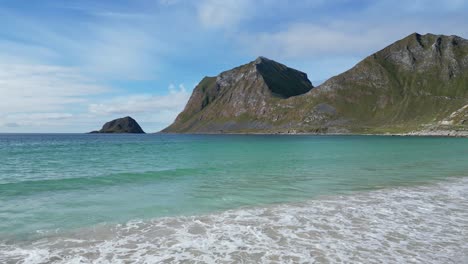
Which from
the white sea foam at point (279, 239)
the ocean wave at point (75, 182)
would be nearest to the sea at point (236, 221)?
the white sea foam at point (279, 239)

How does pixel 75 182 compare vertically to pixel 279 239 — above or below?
above

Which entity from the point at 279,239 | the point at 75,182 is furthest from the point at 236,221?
the point at 75,182

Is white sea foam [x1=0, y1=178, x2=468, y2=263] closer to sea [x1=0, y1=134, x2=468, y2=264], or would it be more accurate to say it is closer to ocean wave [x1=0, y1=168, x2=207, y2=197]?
sea [x1=0, y1=134, x2=468, y2=264]

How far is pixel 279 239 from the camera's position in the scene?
14.0 metres

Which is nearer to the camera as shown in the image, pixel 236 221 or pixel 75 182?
pixel 236 221

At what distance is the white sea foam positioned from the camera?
1203cm

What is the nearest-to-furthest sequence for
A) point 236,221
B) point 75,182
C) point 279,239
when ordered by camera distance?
point 279,239, point 236,221, point 75,182

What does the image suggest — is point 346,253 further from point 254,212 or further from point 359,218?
point 254,212

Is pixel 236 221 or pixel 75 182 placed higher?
pixel 75 182

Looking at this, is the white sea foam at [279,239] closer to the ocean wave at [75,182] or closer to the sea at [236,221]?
the sea at [236,221]

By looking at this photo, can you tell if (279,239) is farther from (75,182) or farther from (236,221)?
(75,182)

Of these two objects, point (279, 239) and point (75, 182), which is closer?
point (279, 239)

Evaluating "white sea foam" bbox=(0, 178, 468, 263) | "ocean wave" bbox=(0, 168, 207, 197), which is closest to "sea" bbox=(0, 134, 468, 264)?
"white sea foam" bbox=(0, 178, 468, 263)

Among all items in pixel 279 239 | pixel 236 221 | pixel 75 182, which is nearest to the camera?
pixel 279 239
